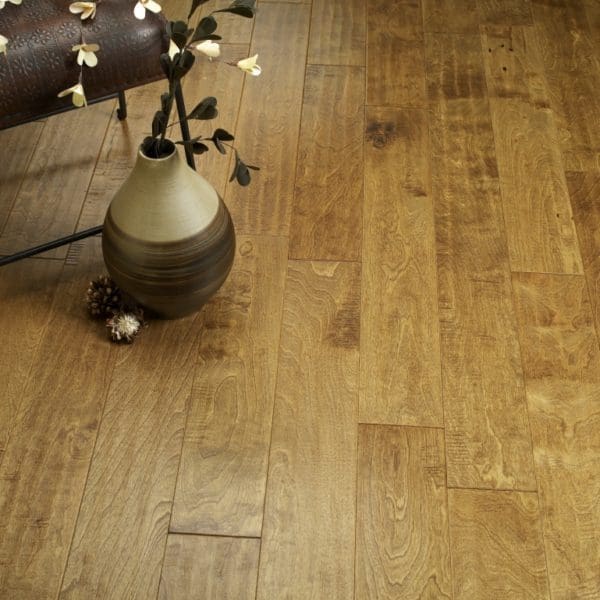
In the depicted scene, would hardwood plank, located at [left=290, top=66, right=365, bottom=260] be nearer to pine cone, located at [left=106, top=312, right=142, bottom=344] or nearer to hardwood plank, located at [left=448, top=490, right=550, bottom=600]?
pine cone, located at [left=106, top=312, right=142, bottom=344]

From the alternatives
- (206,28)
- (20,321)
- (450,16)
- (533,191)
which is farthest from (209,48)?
(450,16)

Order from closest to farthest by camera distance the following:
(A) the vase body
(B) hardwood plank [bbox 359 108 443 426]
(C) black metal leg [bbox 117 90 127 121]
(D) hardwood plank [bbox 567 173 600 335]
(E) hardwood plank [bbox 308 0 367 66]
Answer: (A) the vase body, (B) hardwood plank [bbox 359 108 443 426], (D) hardwood plank [bbox 567 173 600 335], (C) black metal leg [bbox 117 90 127 121], (E) hardwood plank [bbox 308 0 367 66]

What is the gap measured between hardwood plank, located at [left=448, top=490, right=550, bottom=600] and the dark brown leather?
2.82 ft

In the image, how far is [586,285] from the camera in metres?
1.67

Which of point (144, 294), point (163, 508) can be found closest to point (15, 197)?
point (144, 294)

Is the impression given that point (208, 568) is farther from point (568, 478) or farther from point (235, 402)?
point (568, 478)

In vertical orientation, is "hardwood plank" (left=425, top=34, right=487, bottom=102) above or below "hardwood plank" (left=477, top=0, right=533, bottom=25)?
below

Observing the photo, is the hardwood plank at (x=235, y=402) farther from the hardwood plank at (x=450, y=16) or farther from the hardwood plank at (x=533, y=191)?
the hardwood plank at (x=450, y=16)

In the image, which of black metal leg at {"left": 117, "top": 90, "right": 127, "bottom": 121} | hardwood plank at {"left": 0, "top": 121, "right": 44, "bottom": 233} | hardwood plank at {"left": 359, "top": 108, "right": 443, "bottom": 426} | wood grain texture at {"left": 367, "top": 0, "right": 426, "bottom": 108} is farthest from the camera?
wood grain texture at {"left": 367, "top": 0, "right": 426, "bottom": 108}

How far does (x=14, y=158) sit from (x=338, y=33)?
0.91 m

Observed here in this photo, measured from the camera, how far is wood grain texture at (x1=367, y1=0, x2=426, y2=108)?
2.08m

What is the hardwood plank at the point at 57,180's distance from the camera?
172cm

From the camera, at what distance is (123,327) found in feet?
5.01

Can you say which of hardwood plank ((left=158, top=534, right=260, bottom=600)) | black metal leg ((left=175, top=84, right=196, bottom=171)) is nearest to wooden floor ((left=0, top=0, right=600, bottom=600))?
hardwood plank ((left=158, top=534, right=260, bottom=600))
